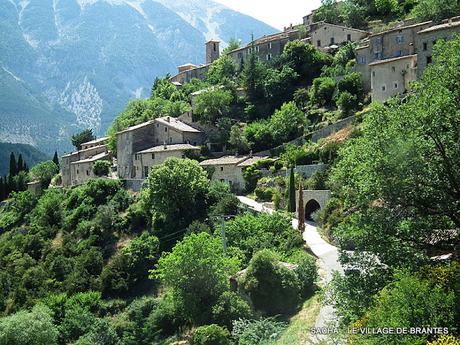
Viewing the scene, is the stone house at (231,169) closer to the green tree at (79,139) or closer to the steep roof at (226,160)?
the steep roof at (226,160)

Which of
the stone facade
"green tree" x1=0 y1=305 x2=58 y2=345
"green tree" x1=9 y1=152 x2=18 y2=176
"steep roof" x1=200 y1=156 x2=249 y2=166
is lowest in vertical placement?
"green tree" x1=0 y1=305 x2=58 y2=345

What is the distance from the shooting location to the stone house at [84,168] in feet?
256

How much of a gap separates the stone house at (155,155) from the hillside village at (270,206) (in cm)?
24

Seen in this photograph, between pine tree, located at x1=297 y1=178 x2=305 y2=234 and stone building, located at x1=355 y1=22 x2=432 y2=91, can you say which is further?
stone building, located at x1=355 y1=22 x2=432 y2=91

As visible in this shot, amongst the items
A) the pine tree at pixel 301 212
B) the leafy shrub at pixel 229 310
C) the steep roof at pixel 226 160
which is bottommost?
the leafy shrub at pixel 229 310

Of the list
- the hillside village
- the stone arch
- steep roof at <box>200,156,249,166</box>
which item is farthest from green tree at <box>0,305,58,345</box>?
steep roof at <box>200,156,249,166</box>

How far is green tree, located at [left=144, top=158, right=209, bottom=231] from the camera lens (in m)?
54.1

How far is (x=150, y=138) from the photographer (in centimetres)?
7119

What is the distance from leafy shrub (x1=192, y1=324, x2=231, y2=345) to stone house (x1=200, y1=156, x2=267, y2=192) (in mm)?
29385

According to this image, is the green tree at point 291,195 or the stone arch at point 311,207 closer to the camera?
the stone arch at point 311,207

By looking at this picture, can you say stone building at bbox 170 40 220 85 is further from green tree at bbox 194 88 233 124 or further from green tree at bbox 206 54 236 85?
green tree at bbox 194 88 233 124

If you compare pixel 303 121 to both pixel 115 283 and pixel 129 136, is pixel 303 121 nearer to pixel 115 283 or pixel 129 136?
pixel 129 136

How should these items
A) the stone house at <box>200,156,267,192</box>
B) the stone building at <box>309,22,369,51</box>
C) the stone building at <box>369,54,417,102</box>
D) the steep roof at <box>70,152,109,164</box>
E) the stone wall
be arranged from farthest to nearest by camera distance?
the steep roof at <box>70,152,109,164</box> → the stone building at <box>309,22,369,51</box> → the stone house at <box>200,156,267,192</box> → the stone wall → the stone building at <box>369,54,417,102</box>

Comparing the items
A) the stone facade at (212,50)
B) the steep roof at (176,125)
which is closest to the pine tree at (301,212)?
the steep roof at (176,125)
